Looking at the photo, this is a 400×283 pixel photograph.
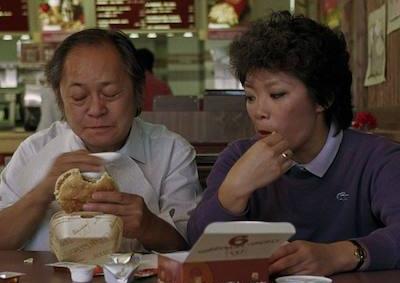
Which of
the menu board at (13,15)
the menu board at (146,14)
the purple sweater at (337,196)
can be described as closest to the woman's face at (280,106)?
the purple sweater at (337,196)

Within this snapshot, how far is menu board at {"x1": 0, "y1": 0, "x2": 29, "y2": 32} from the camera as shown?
8.19m

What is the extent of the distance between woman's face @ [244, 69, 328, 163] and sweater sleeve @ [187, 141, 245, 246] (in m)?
0.17

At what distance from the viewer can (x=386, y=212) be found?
1728 mm

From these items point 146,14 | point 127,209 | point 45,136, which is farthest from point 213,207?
point 146,14

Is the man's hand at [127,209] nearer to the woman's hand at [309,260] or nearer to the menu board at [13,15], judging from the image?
the woman's hand at [309,260]

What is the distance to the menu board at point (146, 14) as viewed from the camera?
324 inches

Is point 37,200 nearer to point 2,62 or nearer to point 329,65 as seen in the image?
point 329,65

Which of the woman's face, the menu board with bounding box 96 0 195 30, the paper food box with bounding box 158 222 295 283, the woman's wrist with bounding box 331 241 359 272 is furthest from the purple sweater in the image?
the menu board with bounding box 96 0 195 30

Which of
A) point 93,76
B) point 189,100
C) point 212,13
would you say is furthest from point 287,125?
point 212,13

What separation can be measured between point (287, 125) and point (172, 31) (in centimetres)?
666

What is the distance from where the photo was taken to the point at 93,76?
1.95 meters

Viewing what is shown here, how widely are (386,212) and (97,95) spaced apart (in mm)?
770

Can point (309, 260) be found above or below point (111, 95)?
below

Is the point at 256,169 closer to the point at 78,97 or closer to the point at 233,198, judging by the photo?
the point at 233,198
